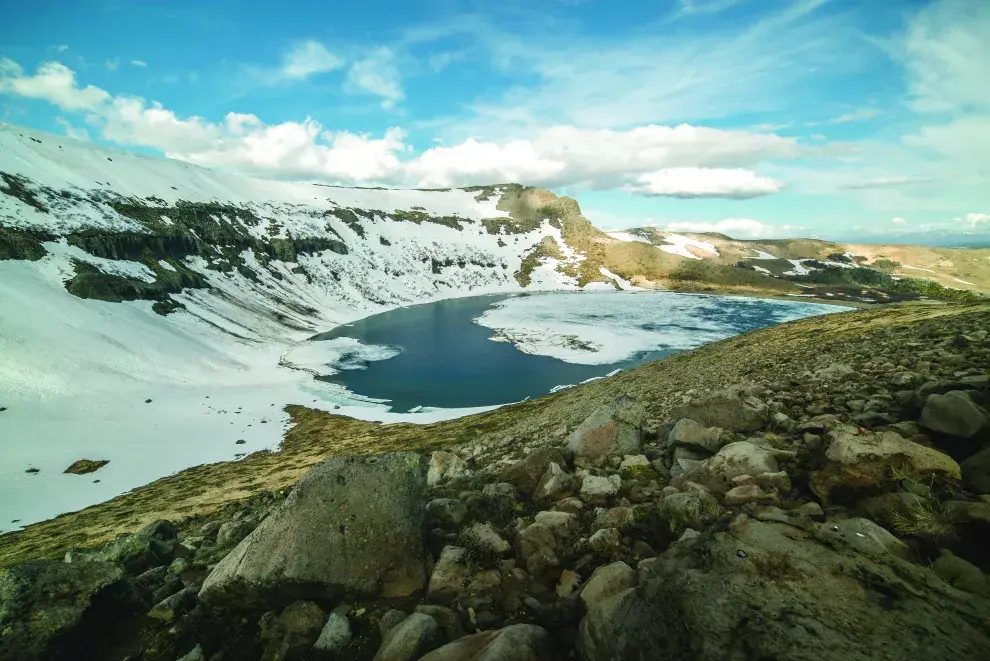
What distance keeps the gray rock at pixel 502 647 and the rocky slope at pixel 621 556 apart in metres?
0.02

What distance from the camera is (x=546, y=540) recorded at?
7.06m

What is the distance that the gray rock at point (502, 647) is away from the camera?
4.62 m

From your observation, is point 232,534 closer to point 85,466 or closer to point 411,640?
point 411,640

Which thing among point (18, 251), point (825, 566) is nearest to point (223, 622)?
point (825, 566)

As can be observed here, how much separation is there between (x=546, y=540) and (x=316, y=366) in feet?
315

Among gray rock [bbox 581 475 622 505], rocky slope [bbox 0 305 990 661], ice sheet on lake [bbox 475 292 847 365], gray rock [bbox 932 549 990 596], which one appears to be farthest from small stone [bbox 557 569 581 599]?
ice sheet on lake [bbox 475 292 847 365]

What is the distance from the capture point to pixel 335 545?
7.48 m

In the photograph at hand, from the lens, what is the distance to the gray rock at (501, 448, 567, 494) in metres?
10.0

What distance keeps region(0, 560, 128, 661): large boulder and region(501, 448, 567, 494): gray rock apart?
8.05 metres

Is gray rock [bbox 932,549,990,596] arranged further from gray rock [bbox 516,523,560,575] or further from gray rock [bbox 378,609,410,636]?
gray rock [bbox 378,609,410,636]

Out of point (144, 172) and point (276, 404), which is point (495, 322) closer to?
point (276, 404)

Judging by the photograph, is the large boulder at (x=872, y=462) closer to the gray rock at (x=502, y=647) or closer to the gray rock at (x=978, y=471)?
the gray rock at (x=978, y=471)

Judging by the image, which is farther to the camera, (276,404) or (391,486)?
(276,404)

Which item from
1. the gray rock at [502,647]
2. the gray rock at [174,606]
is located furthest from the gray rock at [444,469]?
the gray rock at [502,647]
